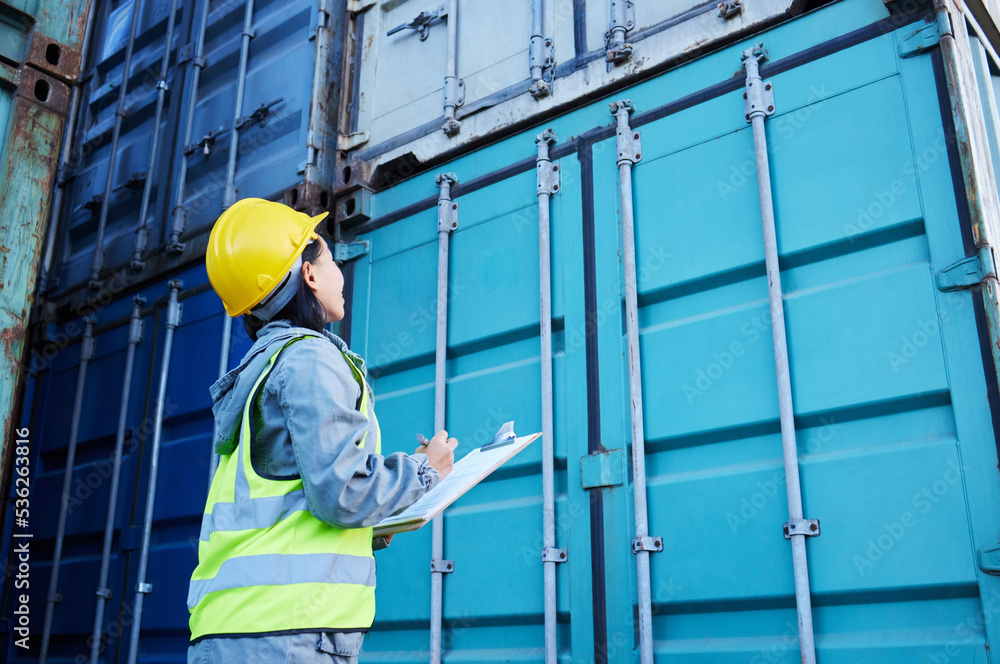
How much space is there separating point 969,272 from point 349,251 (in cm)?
269

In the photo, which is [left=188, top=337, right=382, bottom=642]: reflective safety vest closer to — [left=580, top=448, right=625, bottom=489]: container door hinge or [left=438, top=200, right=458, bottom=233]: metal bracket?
[left=580, top=448, right=625, bottom=489]: container door hinge

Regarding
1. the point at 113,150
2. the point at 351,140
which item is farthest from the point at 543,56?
the point at 113,150

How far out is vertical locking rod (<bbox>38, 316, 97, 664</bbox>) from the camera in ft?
16.7

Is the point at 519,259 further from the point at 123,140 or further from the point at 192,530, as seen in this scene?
the point at 123,140

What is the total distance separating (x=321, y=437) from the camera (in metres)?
1.62

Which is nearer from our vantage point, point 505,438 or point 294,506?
point 294,506

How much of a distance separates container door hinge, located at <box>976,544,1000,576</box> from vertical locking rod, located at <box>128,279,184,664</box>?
366cm

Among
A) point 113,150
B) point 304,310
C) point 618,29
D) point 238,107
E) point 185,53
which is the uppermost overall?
point 185,53

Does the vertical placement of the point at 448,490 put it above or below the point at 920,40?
below

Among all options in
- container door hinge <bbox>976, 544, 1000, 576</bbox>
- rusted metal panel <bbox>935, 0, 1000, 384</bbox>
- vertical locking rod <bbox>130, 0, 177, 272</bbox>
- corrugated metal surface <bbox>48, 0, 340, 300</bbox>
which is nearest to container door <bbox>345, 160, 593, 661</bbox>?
corrugated metal surface <bbox>48, 0, 340, 300</bbox>

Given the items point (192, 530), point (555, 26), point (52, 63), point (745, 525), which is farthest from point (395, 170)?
point (745, 525)

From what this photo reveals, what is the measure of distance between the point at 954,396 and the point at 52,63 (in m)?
3.19

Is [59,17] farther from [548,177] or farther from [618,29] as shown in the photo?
[618,29]

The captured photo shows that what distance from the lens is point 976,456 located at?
2.54m
